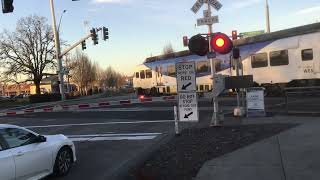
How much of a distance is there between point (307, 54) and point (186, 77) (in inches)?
621

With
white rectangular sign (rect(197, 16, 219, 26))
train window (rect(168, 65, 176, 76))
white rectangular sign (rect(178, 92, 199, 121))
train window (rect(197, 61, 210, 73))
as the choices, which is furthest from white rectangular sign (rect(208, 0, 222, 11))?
train window (rect(168, 65, 176, 76))

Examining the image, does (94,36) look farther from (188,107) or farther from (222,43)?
(188,107)

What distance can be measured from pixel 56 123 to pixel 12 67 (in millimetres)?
50719

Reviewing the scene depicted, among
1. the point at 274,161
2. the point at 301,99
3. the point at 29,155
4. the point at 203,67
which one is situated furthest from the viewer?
the point at 203,67

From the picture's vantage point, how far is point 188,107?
14.1 meters

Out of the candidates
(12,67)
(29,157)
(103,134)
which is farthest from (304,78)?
(12,67)

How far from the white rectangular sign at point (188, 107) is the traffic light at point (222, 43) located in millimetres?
1580

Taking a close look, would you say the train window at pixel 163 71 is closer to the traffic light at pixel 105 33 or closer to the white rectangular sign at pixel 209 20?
the traffic light at pixel 105 33

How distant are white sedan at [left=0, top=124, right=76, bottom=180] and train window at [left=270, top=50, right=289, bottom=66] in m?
21.0

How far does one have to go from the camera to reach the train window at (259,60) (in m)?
31.3

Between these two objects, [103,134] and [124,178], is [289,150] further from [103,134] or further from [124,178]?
[103,134]

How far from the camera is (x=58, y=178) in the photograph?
33.6 feet

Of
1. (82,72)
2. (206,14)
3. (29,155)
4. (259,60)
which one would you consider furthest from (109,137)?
(82,72)

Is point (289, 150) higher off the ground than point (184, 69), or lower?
lower
